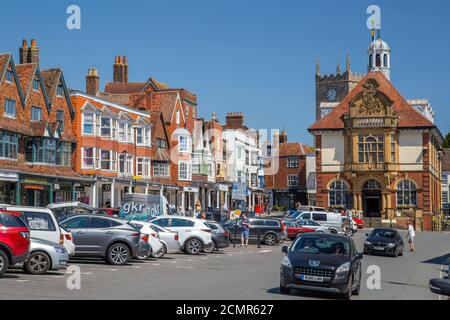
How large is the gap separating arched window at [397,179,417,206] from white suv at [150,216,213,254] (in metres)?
47.1

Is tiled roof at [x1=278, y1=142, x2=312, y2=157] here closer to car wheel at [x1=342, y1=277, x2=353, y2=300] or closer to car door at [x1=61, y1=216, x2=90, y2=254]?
car door at [x1=61, y1=216, x2=90, y2=254]

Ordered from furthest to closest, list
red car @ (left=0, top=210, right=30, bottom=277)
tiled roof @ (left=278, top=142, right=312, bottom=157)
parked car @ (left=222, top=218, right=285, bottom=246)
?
tiled roof @ (left=278, top=142, right=312, bottom=157) → parked car @ (left=222, top=218, right=285, bottom=246) → red car @ (left=0, top=210, right=30, bottom=277)

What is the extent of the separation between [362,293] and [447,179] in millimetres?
95775

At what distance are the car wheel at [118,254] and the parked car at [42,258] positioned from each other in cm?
391

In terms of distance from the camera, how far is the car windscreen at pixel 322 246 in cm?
1756

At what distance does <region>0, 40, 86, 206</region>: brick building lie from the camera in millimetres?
41625

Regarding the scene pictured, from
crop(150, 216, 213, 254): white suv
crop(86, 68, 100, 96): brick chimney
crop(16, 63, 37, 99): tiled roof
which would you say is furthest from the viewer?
crop(86, 68, 100, 96): brick chimney

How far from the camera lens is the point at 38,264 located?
64.3ft

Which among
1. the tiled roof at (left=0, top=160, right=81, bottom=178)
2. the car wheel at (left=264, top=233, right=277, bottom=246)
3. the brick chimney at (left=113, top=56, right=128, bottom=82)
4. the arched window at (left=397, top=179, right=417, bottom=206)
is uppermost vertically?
the brick chimney at (left=113, top=56, right=128, bottom=82)

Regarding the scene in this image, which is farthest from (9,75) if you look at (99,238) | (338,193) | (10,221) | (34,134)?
(338,193)

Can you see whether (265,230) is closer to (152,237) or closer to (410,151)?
(152,237)

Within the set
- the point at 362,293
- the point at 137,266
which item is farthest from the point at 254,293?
the point at 137,266

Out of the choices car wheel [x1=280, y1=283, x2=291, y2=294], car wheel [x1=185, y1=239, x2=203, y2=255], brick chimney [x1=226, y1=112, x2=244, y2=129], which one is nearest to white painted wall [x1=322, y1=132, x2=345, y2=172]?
brick chimney [x1=226, y1=112, x2=244, y2=129]
